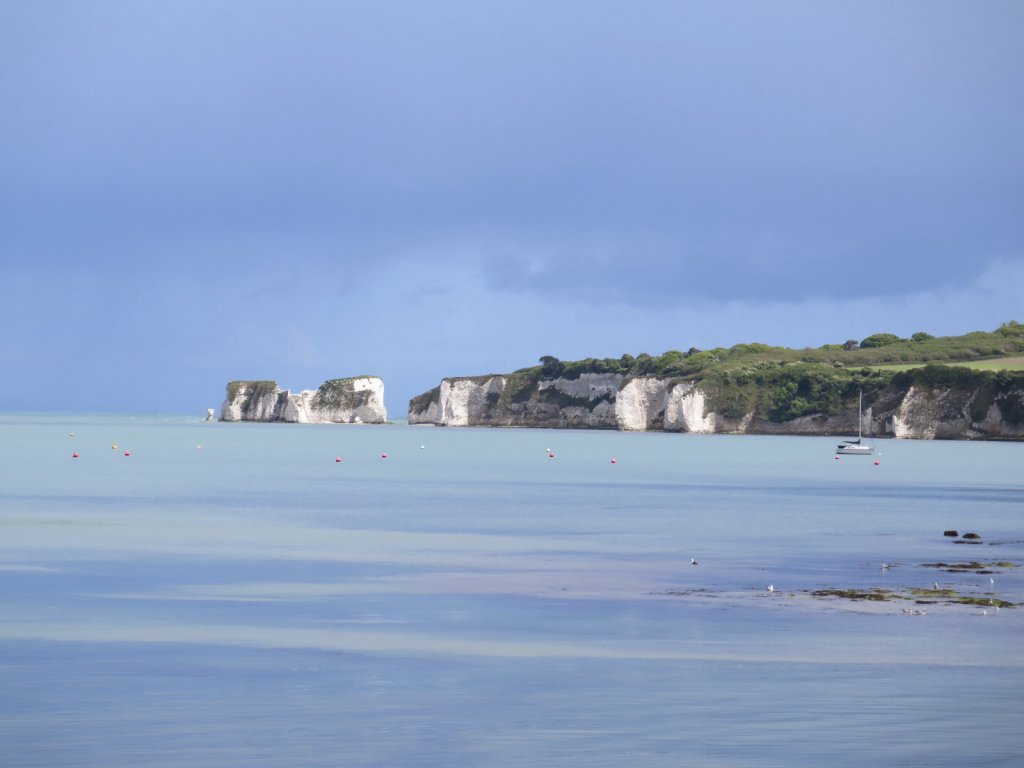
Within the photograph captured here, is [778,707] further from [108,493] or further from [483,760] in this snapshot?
[108,493]

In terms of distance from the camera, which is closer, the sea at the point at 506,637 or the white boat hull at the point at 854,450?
the sea at the point at 506,637

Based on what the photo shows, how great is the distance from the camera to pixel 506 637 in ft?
82.0

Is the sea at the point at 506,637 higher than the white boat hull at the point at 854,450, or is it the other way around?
the white boat hull at the point at 854,450

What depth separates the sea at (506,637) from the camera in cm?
1752

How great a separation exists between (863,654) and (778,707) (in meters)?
4.37

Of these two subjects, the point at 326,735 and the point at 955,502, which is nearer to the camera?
the point at 326,735

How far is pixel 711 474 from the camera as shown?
92.7 metres

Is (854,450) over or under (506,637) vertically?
over

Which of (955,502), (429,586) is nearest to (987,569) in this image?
(429,586)

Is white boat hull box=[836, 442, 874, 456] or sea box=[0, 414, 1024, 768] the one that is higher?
white boat hull box=[836, 442, 874, 456]

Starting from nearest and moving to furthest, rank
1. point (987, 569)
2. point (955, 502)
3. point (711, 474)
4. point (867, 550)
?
point (987, 569) < point (867, 550) < point (955, 502) < point (711, 474)

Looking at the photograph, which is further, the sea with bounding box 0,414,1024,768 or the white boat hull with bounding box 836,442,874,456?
the white boat hull with bounding box 836,442,874,456

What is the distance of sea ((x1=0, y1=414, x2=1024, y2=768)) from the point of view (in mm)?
17516

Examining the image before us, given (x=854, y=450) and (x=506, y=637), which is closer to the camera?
(x=506, y=637)
